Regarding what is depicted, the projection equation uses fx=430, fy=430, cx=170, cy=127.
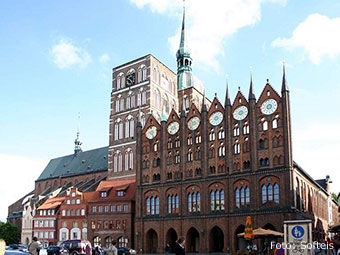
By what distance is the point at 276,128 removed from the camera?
53594 mm

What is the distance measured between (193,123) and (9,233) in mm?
54793

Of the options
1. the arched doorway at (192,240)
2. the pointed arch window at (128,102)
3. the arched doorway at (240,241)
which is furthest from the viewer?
the pointed arch window at (128,102)

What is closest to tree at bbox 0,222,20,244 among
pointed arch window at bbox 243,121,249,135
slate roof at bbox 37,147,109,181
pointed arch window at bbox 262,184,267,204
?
slate roof at bbox 37,147,109,181

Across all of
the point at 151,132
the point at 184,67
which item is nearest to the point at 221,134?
the point at 151,132

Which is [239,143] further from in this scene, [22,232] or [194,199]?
[22,232]

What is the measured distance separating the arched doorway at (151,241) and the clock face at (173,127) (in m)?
14.8

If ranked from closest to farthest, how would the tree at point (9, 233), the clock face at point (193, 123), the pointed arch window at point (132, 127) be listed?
1. the clock face at point (193, 123)
2. the pointed arch window at point (132, 127)
3. the tree at point (9, 233)

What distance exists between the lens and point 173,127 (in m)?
65.0

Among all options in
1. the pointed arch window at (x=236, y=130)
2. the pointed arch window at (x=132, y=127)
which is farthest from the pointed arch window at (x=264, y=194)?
the pointed arch window at (x=132, y=127)

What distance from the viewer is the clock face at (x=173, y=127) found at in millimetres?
64562

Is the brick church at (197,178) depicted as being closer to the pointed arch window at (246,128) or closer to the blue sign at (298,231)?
the pointed arch window at (246,128)

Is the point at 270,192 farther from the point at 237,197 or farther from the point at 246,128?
the point at 246,128

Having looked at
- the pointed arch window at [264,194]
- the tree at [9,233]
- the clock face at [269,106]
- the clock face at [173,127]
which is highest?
the clock face at [269,106]

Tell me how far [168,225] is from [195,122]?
15.2 metres
